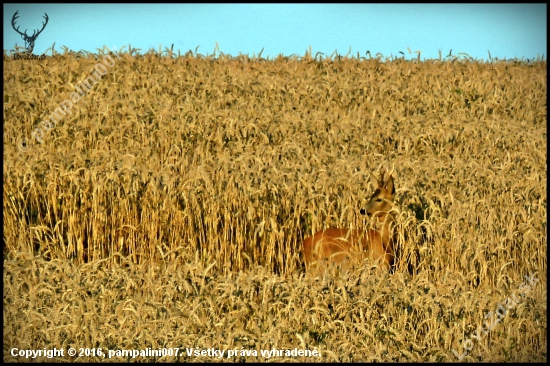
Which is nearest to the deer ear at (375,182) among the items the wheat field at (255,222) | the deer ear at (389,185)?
the deer ear at (389,185)

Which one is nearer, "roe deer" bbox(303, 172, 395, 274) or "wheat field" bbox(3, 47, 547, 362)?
"wheat field" bbox(3, 47, 547, 362)

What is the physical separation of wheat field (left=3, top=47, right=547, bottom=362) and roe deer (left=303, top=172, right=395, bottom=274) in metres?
0.17

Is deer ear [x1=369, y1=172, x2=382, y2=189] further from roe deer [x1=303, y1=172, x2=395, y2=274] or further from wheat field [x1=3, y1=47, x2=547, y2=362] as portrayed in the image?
wheat field [x1=3, y1=47, x2=547, y2=362]

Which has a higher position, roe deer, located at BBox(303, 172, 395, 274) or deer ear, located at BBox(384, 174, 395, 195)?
deer ear, located at BBox(384, 174, 395, 195)

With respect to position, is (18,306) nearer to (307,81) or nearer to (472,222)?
(472,222)

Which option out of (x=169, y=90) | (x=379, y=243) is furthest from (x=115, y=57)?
(x=379, y=243)

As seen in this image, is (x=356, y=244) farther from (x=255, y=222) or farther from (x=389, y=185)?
(x=255, y=222)

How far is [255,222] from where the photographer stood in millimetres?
7445

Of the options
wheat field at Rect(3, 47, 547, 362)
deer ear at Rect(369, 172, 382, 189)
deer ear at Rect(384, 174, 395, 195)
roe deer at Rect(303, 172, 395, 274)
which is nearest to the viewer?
wheat field at Rect(3, 47, 547, 362)

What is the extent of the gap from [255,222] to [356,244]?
125 cm

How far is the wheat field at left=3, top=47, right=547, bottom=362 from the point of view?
4.98 m

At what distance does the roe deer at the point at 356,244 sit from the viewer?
6410 millimetres

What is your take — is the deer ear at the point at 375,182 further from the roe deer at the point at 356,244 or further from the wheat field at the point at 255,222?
the wheat field at the point at 255,222

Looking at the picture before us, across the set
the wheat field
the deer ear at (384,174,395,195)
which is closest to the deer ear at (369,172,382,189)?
the deer ear at (384,174,395,195)
